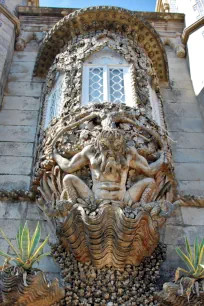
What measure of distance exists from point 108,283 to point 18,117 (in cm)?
477

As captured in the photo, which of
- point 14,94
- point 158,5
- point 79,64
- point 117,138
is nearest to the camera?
point 117,138

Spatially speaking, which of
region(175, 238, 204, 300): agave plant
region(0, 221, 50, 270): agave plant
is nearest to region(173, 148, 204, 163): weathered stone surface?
region(175, 238, 204, 300): agave plant

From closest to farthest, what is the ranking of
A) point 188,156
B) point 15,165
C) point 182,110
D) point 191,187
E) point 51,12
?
point 191,187, point 15,165, point 188,156, point 182,110, point 51,12

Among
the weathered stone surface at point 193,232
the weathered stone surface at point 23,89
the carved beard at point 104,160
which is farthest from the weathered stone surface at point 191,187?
the weathered stone surface at point 23,89

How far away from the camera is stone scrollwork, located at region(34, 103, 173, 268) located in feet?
19.6

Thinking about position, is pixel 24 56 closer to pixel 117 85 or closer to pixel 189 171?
pixel 117 85

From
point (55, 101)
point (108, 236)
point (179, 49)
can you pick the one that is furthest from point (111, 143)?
point (179, 49)

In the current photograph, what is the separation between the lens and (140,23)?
1014 centimetres

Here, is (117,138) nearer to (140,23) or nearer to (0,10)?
(140,23)

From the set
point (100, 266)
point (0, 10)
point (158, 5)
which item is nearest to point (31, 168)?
point (100, 266)

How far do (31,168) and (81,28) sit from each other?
3.84 meters

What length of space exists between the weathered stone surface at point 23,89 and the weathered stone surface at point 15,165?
219 centimetres

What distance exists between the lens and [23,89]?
10227mm

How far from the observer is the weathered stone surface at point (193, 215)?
7.37 meters
